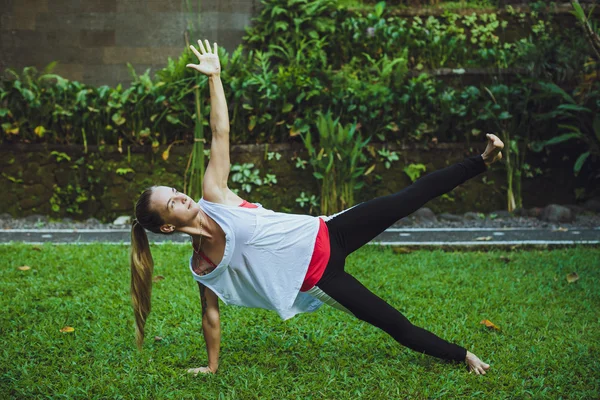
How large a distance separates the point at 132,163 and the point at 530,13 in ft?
17.5

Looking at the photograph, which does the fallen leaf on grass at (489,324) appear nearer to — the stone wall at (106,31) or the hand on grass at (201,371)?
the hand on grass at (201,371)

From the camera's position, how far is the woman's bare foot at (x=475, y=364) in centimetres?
326

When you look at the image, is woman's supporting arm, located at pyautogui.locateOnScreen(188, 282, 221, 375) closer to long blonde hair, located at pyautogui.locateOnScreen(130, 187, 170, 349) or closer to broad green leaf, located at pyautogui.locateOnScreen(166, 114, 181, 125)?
long blonde hair, located at pyautogui.locateOnScreen(130, 187, 170, 349)

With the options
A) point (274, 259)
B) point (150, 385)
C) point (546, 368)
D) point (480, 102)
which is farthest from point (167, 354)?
point (480, 102)

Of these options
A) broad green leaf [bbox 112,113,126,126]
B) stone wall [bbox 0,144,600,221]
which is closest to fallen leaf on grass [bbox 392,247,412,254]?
stone wall [bbox 0,144,600,221]

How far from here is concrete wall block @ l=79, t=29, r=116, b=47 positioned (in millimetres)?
8508

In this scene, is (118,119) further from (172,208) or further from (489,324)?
(489,324)

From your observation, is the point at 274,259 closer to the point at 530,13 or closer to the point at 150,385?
the point at 150,385

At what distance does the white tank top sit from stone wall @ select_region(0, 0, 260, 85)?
5.89 meters

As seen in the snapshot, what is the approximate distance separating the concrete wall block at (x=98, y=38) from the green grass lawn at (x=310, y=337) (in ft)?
12.7

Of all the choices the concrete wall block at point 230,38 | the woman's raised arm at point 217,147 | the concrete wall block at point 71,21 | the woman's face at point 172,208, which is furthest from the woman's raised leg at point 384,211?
the concrete wall block at point 71,21

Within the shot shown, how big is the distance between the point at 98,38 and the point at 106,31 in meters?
0.13

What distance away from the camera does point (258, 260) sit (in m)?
3.07

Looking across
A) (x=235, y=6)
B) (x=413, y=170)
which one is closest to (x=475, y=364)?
(x=413, y=170)
